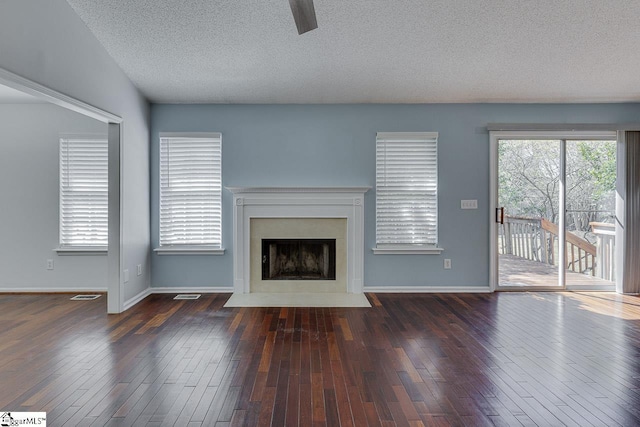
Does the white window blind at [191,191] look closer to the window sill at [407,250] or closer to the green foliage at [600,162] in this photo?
the window sill at [407,250]

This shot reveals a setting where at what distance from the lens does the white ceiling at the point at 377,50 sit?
3.50m

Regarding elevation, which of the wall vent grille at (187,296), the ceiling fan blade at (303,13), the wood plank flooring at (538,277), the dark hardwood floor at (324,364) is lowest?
the dark hardwood floor at (324,364)

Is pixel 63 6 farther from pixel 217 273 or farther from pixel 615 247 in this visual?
pixel 615 247

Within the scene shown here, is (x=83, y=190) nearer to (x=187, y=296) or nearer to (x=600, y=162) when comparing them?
(x=187, y=296)

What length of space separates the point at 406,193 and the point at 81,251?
4.41 meters

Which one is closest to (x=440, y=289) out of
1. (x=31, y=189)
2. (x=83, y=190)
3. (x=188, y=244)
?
(x=188, y=244)

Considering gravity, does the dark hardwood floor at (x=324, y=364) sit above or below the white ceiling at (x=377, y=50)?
below

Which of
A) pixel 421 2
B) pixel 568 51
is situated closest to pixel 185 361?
pixel 421 2

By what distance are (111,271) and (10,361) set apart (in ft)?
4.71

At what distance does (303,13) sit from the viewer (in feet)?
8.07

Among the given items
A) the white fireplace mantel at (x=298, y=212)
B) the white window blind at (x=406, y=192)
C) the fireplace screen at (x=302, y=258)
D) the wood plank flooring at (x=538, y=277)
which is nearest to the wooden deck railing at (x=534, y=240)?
the wood plank flooring at (x=538, y=277)
